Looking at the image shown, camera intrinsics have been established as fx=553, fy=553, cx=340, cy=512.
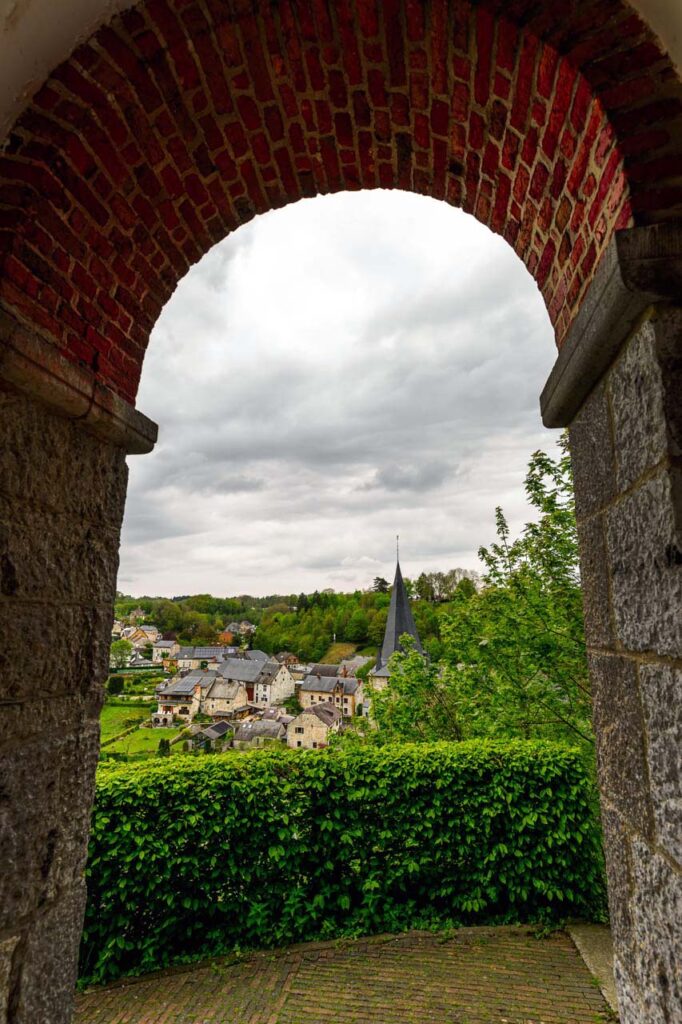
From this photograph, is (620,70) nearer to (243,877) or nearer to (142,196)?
(142,196)

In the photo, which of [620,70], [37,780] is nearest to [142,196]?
[620,70]

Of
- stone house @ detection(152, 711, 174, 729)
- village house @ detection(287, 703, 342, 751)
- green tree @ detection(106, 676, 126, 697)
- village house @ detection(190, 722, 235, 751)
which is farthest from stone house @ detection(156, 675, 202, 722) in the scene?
village house @ detection(287, 703, 342, 751)

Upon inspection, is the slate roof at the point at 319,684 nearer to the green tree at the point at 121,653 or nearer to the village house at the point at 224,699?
the village house at the point at 224,699

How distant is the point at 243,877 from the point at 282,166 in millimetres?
5932

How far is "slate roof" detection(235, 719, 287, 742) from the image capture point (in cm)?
3116

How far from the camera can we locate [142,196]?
2.11 m

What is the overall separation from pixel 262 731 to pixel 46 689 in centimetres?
3241

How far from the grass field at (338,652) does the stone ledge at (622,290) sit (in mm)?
44160

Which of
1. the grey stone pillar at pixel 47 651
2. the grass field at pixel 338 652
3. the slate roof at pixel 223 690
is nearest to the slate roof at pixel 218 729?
the slate roof at pixel 223 690

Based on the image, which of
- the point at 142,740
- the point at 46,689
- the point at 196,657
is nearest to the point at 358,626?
the point at 142,740

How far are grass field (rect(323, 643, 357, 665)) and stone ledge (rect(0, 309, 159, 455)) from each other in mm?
43494

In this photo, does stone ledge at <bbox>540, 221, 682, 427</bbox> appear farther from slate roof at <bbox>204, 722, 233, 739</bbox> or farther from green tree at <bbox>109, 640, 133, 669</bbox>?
green tree at <bbox>109, 640, 133, 669</bbox>

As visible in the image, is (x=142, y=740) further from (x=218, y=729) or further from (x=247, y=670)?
(x=247, y=670)

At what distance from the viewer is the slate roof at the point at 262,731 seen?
102ft
